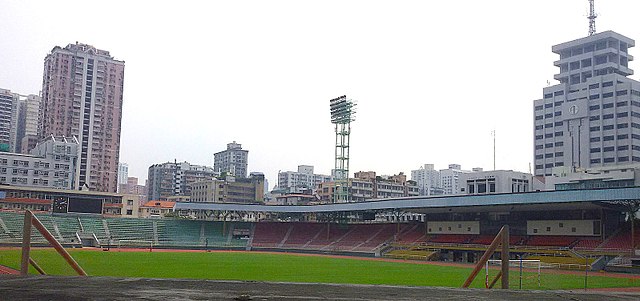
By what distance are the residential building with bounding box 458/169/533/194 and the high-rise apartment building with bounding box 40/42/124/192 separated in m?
90.7

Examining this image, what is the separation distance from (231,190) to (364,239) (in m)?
87.1

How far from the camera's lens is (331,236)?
289 feet

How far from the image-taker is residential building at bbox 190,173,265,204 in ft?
531

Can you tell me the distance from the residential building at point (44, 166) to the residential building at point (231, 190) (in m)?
37.9

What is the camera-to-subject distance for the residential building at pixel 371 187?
15012 cm

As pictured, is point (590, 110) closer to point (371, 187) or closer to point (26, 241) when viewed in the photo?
point (371, 187)

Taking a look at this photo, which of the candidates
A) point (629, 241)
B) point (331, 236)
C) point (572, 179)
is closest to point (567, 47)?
point (572, 179)

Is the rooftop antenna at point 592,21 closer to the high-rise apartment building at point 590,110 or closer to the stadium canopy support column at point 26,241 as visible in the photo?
the high-rise apartment building at point 590,110

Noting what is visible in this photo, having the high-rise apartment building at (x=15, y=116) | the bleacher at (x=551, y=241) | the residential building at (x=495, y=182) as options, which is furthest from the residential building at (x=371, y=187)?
the high-rise apartment building at (x=15, y=116)

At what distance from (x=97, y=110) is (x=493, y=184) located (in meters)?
103

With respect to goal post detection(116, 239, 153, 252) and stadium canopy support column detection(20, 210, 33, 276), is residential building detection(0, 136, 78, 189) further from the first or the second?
stadium canopy support column detection(20, 210, 33, 276)

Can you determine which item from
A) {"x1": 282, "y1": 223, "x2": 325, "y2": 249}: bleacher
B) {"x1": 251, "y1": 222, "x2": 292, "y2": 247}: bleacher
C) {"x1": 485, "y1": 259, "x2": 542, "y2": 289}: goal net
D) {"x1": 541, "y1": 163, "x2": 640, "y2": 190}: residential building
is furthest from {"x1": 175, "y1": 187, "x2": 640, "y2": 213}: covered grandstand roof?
{"x1": 541, "y1": 163, "x2": 640, "y2": 190}: residential building

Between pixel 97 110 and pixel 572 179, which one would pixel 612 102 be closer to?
pixel 572 179

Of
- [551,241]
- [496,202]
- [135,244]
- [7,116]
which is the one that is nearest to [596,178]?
[551,241]
